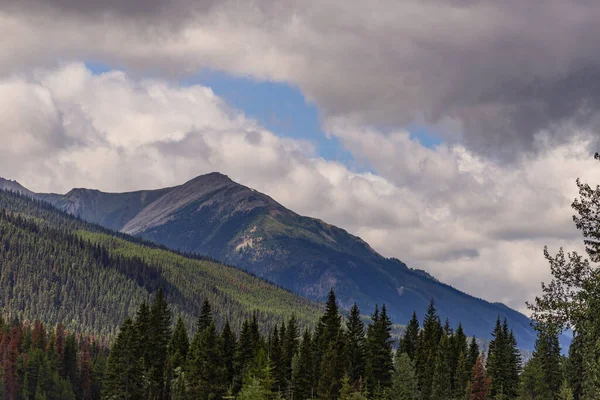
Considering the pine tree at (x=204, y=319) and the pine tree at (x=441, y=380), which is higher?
the pine tree at (x=204, y=319)

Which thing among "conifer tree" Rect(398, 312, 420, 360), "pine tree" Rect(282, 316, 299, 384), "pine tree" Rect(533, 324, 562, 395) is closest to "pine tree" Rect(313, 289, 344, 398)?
"pine tree" Rect(282, 316, 299, 384)

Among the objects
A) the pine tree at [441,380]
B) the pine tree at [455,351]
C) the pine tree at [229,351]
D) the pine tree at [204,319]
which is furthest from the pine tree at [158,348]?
the pine tree at [455,351]

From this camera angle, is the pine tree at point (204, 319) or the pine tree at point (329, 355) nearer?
the pine tree at point (329, 355)

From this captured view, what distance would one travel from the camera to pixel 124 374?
105312mm

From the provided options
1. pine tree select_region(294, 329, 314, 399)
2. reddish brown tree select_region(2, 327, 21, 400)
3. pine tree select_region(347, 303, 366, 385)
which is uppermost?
→ pine tree select_region(347, 303, 366, 385)

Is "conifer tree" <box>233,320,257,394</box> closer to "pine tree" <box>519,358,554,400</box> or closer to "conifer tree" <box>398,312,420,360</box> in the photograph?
"conifer tree" <box>398,312,420,360</box>

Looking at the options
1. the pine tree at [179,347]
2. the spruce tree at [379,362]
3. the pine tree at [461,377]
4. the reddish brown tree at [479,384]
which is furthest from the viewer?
the pine tree at [461,377]

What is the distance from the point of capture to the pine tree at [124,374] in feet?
343

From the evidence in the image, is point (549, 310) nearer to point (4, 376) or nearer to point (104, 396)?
point (104, 396)

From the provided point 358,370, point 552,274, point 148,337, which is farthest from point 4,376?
point 552,274

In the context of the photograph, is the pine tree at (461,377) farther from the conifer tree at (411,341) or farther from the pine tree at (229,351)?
the pine tree at (229,351)

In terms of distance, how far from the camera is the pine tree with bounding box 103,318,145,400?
343 ft

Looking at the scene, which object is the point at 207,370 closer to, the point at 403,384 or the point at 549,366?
the point at 403,384

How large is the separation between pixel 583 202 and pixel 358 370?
89.1 metres
